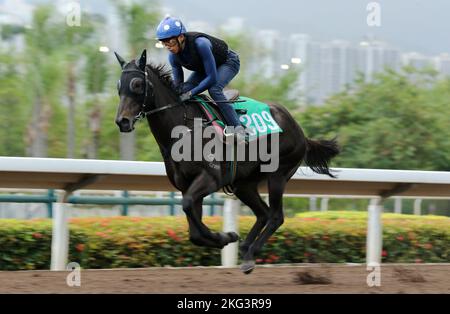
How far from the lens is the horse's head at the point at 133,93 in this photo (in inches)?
211

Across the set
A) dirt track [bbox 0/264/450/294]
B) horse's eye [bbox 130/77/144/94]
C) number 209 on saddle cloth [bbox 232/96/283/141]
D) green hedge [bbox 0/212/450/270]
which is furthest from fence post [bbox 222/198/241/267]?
horse's eye [bbox 130/77/144/94]

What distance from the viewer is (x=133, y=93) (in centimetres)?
545

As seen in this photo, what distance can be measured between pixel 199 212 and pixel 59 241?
4.61 ft

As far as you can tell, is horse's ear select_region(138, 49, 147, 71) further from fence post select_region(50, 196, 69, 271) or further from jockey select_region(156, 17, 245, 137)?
fence post select_region(50, 196, 69, 271)

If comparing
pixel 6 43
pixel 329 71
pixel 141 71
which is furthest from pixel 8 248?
pixel 329 71

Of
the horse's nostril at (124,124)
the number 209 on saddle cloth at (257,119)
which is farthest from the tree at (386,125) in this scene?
the horse's nostril at (124,124)

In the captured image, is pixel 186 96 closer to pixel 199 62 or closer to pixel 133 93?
pixel 199 62

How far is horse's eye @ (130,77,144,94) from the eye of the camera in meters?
5.44

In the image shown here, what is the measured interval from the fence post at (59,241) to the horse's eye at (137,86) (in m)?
1.52

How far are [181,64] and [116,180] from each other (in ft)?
4.58

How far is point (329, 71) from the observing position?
100 feet

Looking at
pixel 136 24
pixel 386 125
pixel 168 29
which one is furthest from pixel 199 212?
pixel 136 24

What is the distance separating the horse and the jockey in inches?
5.1
